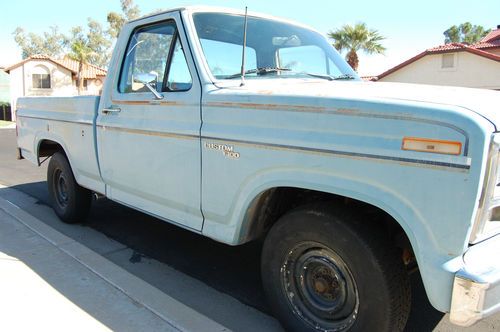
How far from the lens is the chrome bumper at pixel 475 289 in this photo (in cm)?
196

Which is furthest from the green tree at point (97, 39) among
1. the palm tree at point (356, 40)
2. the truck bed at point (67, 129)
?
the truck bed at point (67, 129)

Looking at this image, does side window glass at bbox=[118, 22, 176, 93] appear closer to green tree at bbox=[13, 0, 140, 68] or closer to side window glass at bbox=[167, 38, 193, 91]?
side window glass at bbox=[167, 38, 193, 91]

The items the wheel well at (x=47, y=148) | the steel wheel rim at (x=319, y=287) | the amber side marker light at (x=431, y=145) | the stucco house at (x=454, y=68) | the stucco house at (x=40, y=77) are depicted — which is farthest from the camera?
the stucco house at (x=40, y=77)

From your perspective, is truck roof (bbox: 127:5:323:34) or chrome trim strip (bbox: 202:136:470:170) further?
truck roof (bbox: 127:5:323:34)

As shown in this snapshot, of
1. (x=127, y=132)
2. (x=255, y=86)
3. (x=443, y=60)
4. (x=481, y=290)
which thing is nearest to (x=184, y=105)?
(x=255, y=86)

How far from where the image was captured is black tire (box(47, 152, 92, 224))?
498cm

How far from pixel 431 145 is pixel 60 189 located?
4.64 meters

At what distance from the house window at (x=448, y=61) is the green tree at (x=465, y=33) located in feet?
168

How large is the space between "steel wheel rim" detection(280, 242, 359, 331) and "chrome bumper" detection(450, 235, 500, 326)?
562 mm

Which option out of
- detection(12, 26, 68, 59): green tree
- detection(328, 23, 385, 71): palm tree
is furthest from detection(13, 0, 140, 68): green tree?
detection(328, 23, 385, 71): palm tree

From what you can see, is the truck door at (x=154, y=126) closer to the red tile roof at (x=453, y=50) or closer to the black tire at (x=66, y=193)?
the black tire at (x=66, y=193)

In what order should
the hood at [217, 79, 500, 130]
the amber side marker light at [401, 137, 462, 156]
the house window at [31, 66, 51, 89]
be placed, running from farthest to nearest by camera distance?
the house window at [31, 66, 51, 89] → the hood at [217, 79, 500, 130] → the amber side marker light at [401, 137, 462, 156]

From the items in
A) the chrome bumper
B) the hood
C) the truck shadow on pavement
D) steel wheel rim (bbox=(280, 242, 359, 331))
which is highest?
the hood

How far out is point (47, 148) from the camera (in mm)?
5707
